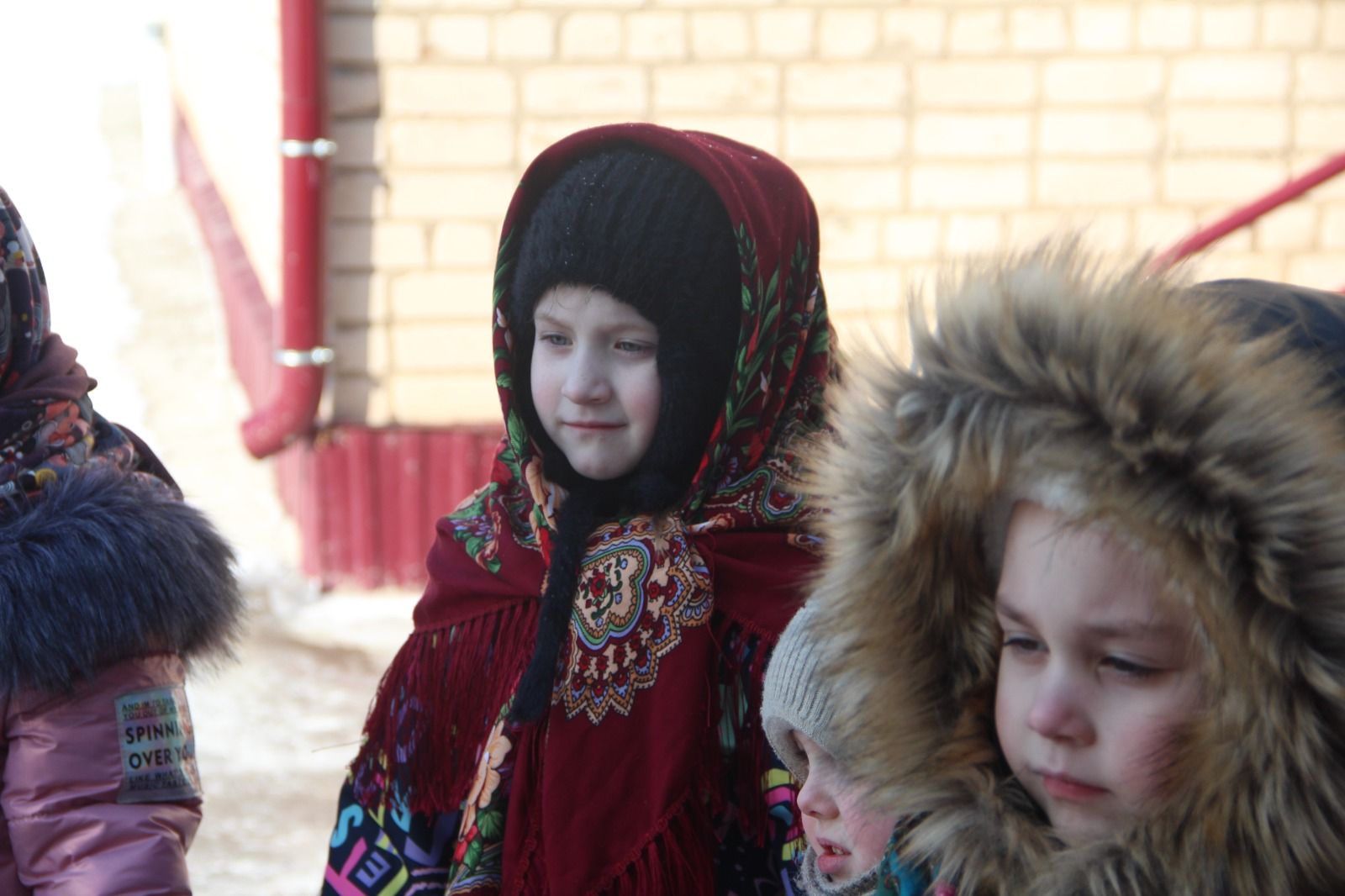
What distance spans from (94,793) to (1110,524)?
1.26m

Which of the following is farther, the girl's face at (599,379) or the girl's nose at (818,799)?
the girl's face at (599,379)

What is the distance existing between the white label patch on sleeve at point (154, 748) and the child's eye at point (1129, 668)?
1.18 metres

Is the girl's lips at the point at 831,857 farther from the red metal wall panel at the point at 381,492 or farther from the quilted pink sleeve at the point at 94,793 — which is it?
the red metal wall panel at the point at 381,492

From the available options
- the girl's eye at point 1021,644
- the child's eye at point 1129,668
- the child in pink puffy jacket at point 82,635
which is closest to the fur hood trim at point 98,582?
the child in pink puffy jacket at point 82,635

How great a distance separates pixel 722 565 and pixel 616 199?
19.7 inches

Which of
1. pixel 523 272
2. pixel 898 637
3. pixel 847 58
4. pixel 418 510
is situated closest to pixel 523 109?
pixel 847 58

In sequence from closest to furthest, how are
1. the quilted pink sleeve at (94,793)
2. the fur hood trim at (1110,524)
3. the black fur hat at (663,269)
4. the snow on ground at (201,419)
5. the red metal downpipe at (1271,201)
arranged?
the fur hood trim at (1110,524), the quilted pink sleeve at (94,793), the black fur hat at (663,269), the snow on ground at (201,419), the red metal downpipe at (1271,201)

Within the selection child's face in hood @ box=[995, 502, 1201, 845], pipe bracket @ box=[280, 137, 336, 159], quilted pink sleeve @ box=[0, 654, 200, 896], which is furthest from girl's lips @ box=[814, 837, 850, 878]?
pipe bracket @ box=[280, 137, 336, 159]

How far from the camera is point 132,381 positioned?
329 inches

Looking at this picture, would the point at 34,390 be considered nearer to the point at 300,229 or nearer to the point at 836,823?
the point at 836,823

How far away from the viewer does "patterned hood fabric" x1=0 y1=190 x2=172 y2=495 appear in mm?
1925

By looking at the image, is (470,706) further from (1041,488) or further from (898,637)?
(1041,488)

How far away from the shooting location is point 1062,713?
4.15 ft

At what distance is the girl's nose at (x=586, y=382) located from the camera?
1.88 meters
